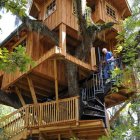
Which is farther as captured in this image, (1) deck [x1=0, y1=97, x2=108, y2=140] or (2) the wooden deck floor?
(1) deck [x1=0, y1=97, x2=108, y2=140]

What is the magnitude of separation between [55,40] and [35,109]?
3.13 m

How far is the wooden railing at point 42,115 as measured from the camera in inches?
476

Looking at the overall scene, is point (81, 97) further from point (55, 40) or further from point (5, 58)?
point (5, 58)

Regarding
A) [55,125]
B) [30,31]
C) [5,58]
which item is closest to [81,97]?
[55,125]

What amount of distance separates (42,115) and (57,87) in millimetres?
1307

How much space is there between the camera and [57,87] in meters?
12.9

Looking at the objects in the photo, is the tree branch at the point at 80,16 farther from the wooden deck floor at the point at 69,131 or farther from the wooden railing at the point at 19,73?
the wooden deck floor at the point at 69,131

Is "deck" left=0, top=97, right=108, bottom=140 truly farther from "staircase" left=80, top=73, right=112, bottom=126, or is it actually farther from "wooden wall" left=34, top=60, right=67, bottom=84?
"wooden wall" left=34, top=60, right=67, bottom=84

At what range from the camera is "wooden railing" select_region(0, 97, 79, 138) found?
1210 cm

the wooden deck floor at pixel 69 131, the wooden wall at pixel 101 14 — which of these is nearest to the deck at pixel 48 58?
the wooden deck floor at pixel 69 131

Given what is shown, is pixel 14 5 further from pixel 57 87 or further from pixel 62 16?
pixel 62 16

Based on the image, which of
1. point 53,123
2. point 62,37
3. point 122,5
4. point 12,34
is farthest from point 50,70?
point 122,5

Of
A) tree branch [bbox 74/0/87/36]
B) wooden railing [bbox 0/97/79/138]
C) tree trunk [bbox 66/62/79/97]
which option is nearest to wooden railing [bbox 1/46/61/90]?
tree trunk [bbox 66/62/79/97]

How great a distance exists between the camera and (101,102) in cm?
1312
